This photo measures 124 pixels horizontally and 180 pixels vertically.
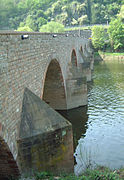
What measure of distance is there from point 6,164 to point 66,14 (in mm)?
118134

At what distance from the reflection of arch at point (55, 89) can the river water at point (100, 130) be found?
97 centimetres

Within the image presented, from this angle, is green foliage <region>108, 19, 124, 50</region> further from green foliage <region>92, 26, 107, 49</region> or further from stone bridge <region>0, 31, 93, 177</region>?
stone bridge <region>0, 31, 93, 177</region>

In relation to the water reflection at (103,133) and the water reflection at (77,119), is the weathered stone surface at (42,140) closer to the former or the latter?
the water reflection at (103,133)

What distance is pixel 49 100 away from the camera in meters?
17.4

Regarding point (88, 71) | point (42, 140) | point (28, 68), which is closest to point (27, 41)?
point (28, 68)

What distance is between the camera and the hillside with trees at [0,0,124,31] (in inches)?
4414

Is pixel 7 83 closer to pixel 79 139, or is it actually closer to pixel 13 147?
pixel 13 147

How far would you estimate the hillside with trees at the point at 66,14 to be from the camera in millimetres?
112125

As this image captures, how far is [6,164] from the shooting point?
7.25 m

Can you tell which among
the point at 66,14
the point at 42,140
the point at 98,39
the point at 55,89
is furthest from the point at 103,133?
the point at 66,14

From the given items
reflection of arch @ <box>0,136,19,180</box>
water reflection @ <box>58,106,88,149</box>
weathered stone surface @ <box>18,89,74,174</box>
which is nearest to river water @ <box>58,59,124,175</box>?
water reflection @ <box>58,106,88,149</box>

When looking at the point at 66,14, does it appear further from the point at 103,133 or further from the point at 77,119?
the point at 103,133

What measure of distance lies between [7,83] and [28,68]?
2.11m

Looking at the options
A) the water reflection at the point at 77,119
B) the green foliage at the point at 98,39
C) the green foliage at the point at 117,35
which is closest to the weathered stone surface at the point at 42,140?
the water reflection at the point at 77,119
